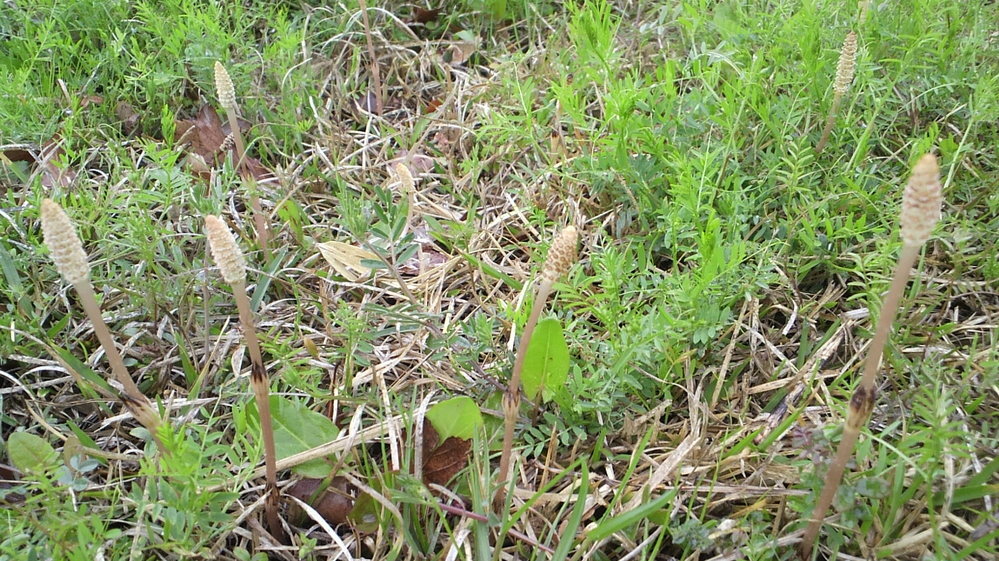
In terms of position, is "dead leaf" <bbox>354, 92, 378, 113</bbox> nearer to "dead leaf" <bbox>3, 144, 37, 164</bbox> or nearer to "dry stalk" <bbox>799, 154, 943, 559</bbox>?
"dead leaf" <bbox>3, 144, 37, 164</bbox>

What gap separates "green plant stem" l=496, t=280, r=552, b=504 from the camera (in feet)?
4.82

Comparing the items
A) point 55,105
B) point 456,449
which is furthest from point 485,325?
point 55,105

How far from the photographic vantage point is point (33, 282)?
7.39ft

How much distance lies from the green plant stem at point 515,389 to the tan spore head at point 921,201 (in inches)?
23.4

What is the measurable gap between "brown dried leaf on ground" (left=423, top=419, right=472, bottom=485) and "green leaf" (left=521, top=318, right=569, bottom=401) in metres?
0.24

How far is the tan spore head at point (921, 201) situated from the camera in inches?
43.1

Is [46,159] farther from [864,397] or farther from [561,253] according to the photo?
[864,397]

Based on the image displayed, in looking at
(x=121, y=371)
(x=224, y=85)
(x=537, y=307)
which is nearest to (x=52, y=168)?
(x=224, y=85)

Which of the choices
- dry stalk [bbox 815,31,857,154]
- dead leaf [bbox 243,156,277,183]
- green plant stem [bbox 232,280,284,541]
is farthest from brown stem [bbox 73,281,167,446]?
dry stalk [bbox 815,31,857,154]

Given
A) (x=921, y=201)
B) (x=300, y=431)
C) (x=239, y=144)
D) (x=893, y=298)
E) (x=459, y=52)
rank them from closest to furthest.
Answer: (x=921, y=201)
(x=893, y=298)
(x=300, y=431)
(x=239, y=144)
(x=459, y=52)

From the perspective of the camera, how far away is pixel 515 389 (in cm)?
156

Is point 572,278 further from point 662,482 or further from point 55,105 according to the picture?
point 55,105

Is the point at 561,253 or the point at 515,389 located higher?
the point at 561,253

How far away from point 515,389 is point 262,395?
52cm
